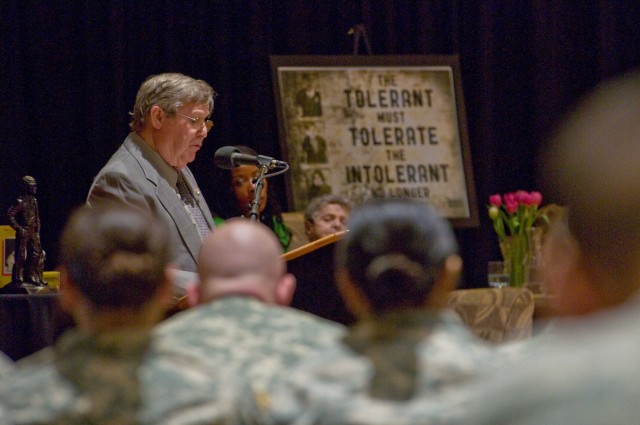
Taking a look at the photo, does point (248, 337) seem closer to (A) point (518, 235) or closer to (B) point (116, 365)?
(B) point (116, 365)

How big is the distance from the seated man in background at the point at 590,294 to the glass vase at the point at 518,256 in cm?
357

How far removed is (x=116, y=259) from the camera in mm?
1657


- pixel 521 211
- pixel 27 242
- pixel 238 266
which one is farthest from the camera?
pixel 521 211

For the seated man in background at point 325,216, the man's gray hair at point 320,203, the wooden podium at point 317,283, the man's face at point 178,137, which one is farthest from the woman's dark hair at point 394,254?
the man's gray hair at point 320,203

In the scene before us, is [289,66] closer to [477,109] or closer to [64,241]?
[477,109]

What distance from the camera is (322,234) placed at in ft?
18.6

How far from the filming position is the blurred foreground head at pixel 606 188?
4.59ft

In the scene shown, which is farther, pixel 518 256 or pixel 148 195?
pixel 518 256

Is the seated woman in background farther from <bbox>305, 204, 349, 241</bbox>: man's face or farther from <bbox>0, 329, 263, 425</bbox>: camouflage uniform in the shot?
<bbox>0, 329, 263, 425</bbox>: camouflage uniform

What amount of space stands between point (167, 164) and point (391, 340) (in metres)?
2.45

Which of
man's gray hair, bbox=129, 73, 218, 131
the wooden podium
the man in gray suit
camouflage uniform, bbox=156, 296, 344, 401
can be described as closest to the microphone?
the man in gray suit

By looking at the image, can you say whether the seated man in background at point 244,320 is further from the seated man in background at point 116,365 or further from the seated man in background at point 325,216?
the seated man in background at point 325,216

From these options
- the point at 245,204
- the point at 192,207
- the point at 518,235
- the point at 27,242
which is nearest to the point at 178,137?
the point at 192,207

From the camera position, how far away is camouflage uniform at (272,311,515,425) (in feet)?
4.88
